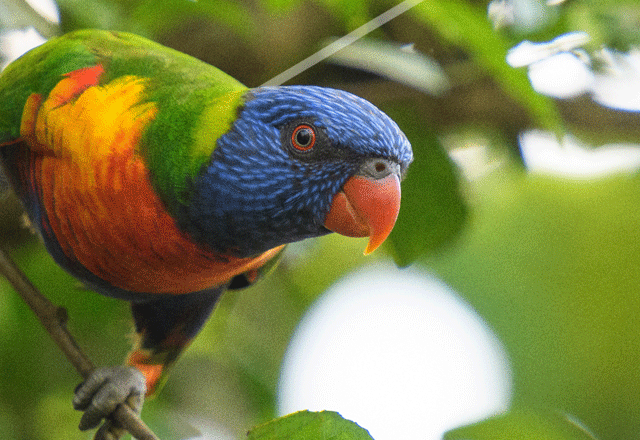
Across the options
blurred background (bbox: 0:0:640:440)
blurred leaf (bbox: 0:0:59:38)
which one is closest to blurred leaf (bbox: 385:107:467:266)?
blurred background (bbox: 0:0:640:440)

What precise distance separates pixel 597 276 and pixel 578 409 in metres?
0.63

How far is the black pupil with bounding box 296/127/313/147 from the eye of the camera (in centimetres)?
156

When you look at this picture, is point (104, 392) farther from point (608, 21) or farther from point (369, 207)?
point (608, 21)

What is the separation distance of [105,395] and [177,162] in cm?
91

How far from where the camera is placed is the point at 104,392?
2064 millimetres

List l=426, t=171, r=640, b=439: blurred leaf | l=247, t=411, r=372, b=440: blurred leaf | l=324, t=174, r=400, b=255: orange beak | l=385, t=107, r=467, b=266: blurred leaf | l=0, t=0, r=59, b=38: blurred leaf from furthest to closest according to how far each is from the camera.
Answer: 1. l=426, t=171, r=640, b=439: blurred leaf
2. l=385, t=107, r=467, b=266: blurred leaf
3. l=0, t=0, r=59, b=38: blurred leaf
4. l=324, t=174, r=400, b=255: orange beak
5. l=247, t=411, r=372, b=440: blurred leaf

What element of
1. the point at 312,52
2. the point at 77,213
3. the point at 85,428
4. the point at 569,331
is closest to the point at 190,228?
the point at 77,213

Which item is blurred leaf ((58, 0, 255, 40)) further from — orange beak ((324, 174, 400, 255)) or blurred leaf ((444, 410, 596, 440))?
blurred leaf ((444, 410, 596, 440))

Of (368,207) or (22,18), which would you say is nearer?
(368,207)

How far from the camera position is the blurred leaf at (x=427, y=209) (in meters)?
2.16

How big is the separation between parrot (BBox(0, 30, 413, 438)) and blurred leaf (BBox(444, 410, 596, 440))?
0.48 m

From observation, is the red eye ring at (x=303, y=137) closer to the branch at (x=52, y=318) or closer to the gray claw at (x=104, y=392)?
the branch at (x=52, y=318)

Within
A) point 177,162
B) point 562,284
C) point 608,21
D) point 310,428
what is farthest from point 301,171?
point 562,284

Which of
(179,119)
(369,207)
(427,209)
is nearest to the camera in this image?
(369,207)
